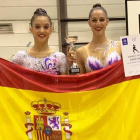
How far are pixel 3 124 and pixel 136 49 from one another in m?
0.93

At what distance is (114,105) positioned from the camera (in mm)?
1393

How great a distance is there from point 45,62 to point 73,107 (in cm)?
34

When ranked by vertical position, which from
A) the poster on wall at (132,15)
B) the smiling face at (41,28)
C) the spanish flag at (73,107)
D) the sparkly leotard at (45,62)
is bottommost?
the spanish flag at (73,107)

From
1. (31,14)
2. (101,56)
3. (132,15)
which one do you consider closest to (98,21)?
(101,56)

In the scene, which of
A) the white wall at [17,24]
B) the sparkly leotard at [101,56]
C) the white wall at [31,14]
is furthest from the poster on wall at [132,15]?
the sparkly leotard at [101,56]

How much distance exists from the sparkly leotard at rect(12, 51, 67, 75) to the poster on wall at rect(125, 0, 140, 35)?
1.22m

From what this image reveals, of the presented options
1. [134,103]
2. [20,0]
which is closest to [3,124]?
[134,103]

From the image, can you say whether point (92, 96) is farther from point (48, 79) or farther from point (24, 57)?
point (24, 57)

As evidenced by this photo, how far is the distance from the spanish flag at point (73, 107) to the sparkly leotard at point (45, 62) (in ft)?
0.31

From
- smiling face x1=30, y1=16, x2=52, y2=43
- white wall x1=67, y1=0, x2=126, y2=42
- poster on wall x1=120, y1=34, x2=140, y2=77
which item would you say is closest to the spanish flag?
poster on wall x1=120, y1=34, x2=140, y2=77

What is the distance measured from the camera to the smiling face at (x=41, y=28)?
1456 mm

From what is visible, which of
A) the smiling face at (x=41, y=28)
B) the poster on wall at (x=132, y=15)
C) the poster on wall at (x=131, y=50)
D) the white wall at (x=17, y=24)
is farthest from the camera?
the white wall at (x=17, y=24)

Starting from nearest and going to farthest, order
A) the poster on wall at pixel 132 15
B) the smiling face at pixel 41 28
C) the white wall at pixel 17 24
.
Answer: the smiling face at pixel 41 28
the poster on wall at pixel 132 15
the white wall at pixel 17 24

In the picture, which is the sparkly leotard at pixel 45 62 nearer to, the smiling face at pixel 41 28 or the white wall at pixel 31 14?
the smiling face at pixel 41 28
